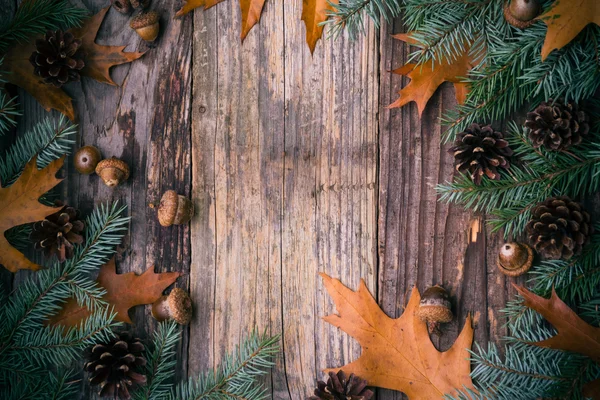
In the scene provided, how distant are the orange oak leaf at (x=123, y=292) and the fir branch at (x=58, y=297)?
25mm

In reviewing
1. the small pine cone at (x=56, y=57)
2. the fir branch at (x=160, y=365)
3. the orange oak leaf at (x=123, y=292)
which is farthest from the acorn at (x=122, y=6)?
the fir branch at (x=160, y=365)

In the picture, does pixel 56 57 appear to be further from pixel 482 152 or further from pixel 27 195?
pixel 482 152

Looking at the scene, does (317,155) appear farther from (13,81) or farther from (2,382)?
(2,382)

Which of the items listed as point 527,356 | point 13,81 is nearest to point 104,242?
point 13,81

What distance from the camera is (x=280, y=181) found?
1.51 metres

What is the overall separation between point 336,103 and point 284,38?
0.24 meters

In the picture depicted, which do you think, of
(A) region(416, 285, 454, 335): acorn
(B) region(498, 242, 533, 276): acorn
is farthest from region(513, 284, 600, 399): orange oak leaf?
(A) region(416, 285, 454, 335): acorn

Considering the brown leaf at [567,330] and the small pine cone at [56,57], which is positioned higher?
the small pine cone at [56,57]

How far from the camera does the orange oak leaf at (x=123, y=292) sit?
1.57 metres

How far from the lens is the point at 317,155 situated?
148 centimetres

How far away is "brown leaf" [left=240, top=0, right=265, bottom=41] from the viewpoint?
4.94ft

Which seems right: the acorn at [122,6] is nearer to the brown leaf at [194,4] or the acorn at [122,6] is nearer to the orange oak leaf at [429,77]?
the brown leaf at [194,4]

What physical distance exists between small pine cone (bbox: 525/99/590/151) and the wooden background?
0.24m

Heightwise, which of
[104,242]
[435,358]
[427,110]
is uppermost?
[427,110]
